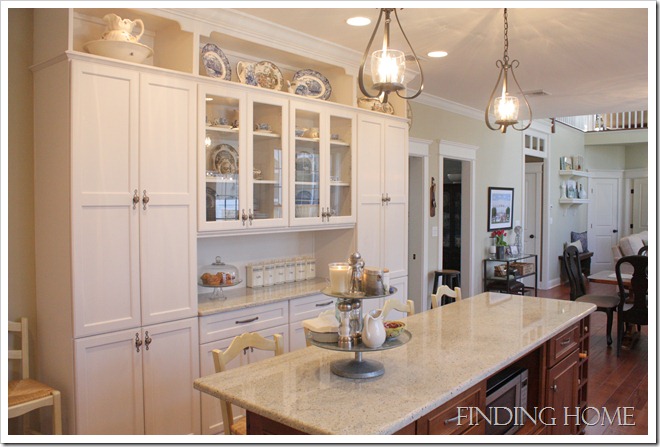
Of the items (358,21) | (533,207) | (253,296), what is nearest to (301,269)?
(253,296)

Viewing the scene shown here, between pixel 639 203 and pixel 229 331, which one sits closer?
pixel 229 331

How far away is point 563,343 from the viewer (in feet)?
9.59

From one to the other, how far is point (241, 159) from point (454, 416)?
Result: 202cm

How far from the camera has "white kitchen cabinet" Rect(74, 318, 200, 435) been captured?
8.55 feet

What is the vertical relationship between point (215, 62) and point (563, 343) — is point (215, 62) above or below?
above

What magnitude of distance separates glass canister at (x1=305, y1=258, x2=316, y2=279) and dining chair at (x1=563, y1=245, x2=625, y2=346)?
2839 mm

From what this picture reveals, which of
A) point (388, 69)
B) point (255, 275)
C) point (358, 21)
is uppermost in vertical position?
point (358, 21)

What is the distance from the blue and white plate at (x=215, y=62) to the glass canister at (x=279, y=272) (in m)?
1.38

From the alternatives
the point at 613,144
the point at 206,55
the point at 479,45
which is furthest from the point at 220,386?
the point at 613,144

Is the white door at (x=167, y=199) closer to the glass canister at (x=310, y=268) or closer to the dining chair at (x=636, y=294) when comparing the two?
the glass canister at (x=310, y=268)

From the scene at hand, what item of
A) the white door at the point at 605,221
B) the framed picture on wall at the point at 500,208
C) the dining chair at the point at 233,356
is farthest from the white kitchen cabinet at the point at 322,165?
the white door at the point at 605,221

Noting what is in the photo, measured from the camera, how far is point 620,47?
153 inches

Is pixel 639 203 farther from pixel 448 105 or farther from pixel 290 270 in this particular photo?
pixel 290 270

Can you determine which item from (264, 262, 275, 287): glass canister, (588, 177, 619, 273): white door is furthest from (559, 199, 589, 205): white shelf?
(264, 262, 275, 287): glass canister
